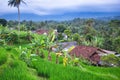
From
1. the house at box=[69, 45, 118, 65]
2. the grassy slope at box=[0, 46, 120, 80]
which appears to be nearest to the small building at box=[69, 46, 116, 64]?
the house at box=[69, 45, 118, 65]

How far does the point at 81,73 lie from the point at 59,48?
6397mm

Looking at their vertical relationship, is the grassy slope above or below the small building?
above

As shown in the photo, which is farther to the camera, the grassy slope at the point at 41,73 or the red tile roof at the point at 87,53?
the red tile roof at the point at 87,53

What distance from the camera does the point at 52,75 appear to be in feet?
15.4

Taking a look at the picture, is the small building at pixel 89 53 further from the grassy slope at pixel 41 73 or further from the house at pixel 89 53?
the grassy slope at pixel 41 73

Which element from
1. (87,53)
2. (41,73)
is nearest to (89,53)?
(87,53)

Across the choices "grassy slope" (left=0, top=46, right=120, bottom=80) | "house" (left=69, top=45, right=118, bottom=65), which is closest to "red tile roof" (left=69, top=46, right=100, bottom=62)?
"house" (left=69, top=45, right=118, bottom=65)

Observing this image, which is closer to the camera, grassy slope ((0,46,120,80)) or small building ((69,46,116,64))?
grassy slope ((0,46,120,80))

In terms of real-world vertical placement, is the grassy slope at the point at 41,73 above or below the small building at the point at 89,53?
above

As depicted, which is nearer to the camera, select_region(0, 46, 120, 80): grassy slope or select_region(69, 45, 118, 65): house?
select_region(0, 46, 120, 80): grassy slope

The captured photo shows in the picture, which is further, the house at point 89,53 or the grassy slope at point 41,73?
the house at point 89,53

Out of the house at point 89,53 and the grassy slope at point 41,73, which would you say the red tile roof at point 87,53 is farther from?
the grassy slope at point 41,73

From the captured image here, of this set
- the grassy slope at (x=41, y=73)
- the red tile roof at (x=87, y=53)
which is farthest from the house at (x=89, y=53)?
the grassy slope at (x=41, y=73)

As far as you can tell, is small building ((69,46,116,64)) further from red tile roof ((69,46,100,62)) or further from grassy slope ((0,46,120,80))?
grassy slope ((0,46,120,80))
